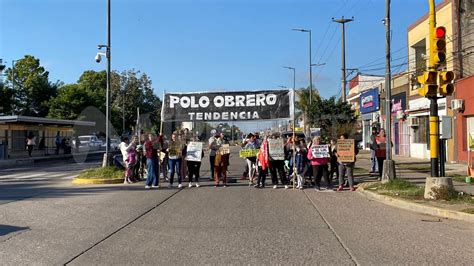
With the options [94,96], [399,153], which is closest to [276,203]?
[399,153]

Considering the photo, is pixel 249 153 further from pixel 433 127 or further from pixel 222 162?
pixel 433 127

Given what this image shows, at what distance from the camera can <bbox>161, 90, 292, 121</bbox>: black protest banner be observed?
62.5 feet

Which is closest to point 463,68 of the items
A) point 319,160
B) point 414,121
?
point 414,121

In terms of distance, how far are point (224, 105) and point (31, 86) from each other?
5043 centimetres

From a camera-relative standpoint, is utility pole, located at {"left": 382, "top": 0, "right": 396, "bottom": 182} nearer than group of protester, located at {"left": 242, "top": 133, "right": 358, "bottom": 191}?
No

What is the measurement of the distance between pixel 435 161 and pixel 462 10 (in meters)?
15.3

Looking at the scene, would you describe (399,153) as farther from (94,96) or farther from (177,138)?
(94,96)

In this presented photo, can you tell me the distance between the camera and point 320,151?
51.0 feet

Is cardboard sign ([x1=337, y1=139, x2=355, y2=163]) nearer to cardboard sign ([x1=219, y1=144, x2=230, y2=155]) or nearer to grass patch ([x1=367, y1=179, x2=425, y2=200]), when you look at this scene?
grass patch ([x1=367, y1=179, x2=425, y2=200])

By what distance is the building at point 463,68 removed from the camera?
936 inches

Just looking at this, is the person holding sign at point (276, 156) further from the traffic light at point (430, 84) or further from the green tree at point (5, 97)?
the green tree at point (5, 97)

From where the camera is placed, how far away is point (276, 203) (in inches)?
492

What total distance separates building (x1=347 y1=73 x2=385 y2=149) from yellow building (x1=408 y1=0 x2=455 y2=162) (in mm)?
6196

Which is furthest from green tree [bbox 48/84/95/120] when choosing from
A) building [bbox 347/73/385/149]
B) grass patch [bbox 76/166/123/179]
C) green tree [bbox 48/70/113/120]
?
grass patch [bbox 76/166/123/179]
